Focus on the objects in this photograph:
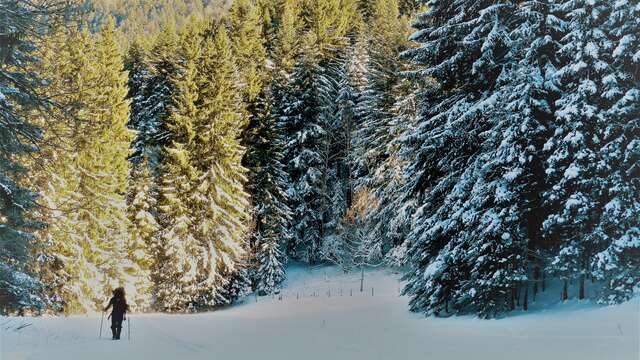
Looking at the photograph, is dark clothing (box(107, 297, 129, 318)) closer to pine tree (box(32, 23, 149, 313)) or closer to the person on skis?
the person on skis

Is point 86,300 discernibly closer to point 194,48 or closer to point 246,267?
point 246,267

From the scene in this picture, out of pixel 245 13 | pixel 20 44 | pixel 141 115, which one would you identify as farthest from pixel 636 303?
pixel 245 13

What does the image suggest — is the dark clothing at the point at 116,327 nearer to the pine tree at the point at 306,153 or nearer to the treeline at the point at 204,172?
the treeline at the point at 204,172

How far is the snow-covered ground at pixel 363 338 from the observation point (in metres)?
11.3

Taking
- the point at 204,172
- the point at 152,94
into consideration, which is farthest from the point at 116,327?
the point at 152,94

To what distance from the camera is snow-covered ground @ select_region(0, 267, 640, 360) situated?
1132 cm

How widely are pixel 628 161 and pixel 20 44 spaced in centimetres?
1424

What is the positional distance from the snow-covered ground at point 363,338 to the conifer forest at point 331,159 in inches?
44.3

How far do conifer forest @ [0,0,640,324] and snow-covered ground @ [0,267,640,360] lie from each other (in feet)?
3.69

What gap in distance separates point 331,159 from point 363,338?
31.6 metres

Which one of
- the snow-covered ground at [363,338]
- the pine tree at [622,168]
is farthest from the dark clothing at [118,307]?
the pine tree at [622,168]

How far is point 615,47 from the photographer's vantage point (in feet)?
48.2

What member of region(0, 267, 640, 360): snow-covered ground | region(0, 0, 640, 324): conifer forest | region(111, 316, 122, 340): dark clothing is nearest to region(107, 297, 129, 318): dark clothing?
region(111, 316, 122, 340): dark clothing

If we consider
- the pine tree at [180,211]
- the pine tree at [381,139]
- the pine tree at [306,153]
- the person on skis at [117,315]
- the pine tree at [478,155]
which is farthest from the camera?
the pine tree at [306,153]
